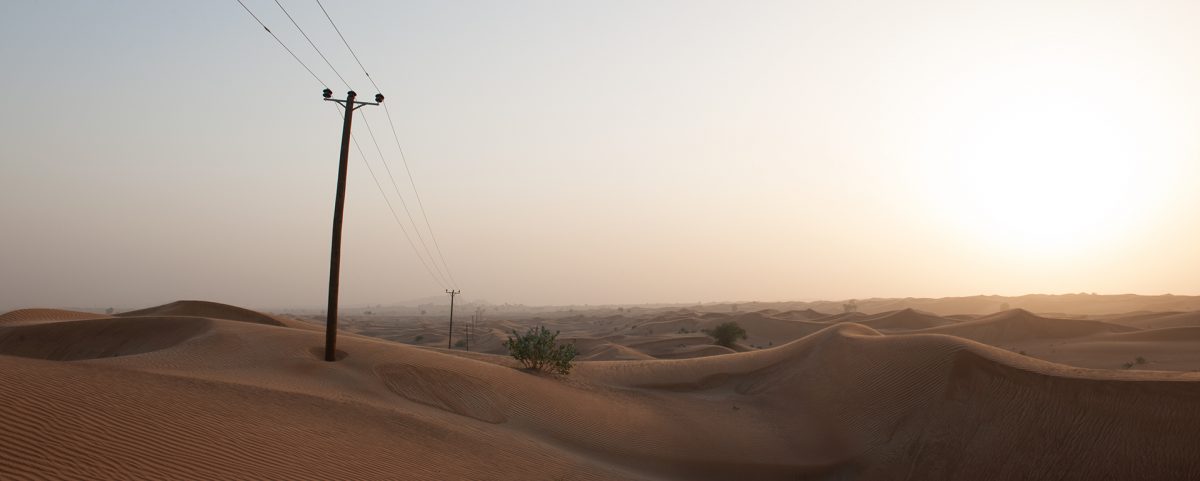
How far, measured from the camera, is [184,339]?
68.1ft

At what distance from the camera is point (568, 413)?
16.9 meters

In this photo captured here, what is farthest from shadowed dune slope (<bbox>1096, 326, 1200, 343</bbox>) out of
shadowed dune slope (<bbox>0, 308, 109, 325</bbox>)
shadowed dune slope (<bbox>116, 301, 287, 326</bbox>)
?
shadowed dune slope (<bbox>0, 308, 109, 325</bbox>)

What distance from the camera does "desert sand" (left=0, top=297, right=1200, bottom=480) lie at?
8.38 m

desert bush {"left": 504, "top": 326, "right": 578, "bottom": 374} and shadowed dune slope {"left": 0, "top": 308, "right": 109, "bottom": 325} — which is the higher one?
shadowed dune slope {"left": 0, "top": 308, "right": 109, "bottom": 325}

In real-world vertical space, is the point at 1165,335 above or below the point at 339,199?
below

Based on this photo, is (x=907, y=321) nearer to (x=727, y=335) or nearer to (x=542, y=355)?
(x=727, y=335)

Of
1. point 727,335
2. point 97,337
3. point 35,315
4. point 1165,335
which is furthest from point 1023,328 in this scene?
point 35,315

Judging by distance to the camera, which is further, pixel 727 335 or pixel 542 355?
pixel 727 335

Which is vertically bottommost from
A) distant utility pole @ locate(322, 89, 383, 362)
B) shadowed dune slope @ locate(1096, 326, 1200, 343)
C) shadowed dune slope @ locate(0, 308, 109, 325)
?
shadowed dune slope @ locate(1096, 326, 1200, 343)

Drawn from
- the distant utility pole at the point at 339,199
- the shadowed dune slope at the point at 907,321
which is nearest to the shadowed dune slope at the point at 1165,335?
the shadowed dune slope at the point at 907,321

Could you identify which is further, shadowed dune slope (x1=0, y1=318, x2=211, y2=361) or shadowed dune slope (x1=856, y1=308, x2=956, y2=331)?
shadowed dune slope (x1=856, y1=308, x2=956, y2=331)

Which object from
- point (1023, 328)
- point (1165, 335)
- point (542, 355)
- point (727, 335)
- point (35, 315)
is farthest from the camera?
point (727, 335)

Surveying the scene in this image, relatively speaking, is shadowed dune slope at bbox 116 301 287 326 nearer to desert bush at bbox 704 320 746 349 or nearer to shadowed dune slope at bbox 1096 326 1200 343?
desert bush at bbox 704 320 746 349

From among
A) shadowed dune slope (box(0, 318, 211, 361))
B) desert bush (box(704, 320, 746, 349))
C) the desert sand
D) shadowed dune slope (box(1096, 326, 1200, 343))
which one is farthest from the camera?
desert bush (box(704, 320, 746, 349))
